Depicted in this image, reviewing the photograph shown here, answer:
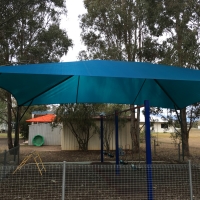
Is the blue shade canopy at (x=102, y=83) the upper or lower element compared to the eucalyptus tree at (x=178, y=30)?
lower

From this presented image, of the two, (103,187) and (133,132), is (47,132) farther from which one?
(103,187)

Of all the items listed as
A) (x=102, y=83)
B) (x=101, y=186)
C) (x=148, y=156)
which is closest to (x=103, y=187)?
(x=101, y=186)

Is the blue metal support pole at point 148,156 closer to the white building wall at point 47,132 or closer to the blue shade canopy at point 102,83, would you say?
the blue shade canopy at point 102,83

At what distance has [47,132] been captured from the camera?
21.1m

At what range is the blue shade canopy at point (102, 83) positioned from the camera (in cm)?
575

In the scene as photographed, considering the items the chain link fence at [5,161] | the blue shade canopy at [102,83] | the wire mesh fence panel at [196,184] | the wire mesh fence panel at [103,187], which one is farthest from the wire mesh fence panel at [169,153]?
the chain link fence at [5,161]

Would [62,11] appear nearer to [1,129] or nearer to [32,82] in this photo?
[32,82]

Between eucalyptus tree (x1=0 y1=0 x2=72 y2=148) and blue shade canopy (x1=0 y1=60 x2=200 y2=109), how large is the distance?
4014 millimetres

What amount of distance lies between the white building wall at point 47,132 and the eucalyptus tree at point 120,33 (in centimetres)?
811

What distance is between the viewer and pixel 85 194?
5816 millimetres

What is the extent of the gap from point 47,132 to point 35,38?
9110 mm

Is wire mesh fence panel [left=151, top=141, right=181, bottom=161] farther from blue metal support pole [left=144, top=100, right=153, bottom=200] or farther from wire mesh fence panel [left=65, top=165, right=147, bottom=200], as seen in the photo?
blue metal support pole [left=144, top=100, right=153, bottom=200]

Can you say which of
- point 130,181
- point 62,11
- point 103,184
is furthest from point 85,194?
point 62,11

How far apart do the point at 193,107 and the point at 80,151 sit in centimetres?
704
